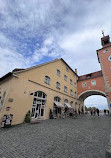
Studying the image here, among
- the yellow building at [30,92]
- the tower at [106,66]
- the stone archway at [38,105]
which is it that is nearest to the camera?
the yellow building at [30,92]

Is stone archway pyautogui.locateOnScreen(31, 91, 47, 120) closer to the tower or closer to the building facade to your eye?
the building facade

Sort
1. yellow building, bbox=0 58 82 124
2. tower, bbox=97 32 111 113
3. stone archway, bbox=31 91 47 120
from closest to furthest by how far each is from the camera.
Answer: yellow building, bbox=0 58 82 124 → stone archway, bbox=31 91 47 120 → tower, bbox=97 32 111 113

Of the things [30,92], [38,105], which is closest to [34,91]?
[30,92]

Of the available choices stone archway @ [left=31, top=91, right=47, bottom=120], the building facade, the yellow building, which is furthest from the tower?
stone archway @ [left=31, top=91, right=47, bottom=120]

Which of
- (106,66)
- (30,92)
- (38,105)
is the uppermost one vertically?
(106,66)

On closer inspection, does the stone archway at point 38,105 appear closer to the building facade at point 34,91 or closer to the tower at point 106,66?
the building facade at point 34,91

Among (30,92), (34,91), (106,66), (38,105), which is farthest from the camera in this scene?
(106,66)

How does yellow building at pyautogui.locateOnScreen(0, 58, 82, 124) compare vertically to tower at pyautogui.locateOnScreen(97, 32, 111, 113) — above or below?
below

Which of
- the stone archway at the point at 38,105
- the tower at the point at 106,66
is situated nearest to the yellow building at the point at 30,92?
the stone archway at the point at 38,105

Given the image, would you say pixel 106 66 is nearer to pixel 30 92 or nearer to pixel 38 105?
pixel 38 105

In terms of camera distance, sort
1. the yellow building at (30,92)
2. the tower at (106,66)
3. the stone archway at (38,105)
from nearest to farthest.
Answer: the yellow building at (30,92) < the stone archway at (38,105) < the tower at (106,66)

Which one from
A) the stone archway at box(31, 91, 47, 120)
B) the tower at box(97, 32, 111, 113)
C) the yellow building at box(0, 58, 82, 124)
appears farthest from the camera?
the tower at box(97, 32, 111, 113)

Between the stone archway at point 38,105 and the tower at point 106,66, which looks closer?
the stone archway at point 38,105

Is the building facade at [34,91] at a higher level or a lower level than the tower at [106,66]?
lower
